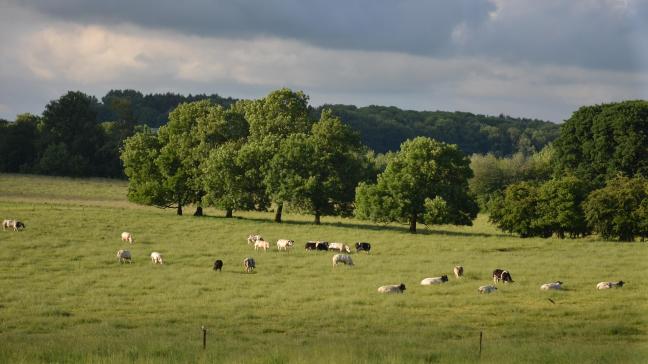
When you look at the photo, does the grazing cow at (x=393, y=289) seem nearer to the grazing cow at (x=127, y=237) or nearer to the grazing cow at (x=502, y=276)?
the grazing cow at (x=502, y=276)

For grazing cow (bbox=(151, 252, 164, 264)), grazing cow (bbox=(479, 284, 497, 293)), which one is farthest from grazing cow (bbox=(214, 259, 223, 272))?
grazing cow (bbox=(479, 284, 497, 293))

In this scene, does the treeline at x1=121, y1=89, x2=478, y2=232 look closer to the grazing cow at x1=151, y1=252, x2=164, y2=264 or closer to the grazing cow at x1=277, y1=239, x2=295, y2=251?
the grazing cow at x1=277, y1=239, x2=295, y2=251

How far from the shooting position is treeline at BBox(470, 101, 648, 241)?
Result: 6262 centimetres

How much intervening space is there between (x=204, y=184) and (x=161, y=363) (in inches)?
2128

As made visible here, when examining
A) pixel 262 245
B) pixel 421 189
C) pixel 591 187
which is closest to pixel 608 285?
pixel 262 245

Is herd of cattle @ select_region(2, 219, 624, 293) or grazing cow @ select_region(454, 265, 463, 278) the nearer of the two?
herd of cattle @ select_region(2, 219, 624, 293)

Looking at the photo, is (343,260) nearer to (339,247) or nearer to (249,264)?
(249,264)

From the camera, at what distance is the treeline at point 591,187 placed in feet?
205

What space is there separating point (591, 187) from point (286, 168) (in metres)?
26.7

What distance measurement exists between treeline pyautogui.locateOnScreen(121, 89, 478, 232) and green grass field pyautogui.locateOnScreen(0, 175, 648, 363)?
23.3 ft

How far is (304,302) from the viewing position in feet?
101

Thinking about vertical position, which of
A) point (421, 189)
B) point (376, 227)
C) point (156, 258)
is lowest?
point (156, 258)

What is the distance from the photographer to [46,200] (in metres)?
81.2

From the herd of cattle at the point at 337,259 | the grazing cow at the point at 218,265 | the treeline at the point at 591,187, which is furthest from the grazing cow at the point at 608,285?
the treeline at the point at 591,187
